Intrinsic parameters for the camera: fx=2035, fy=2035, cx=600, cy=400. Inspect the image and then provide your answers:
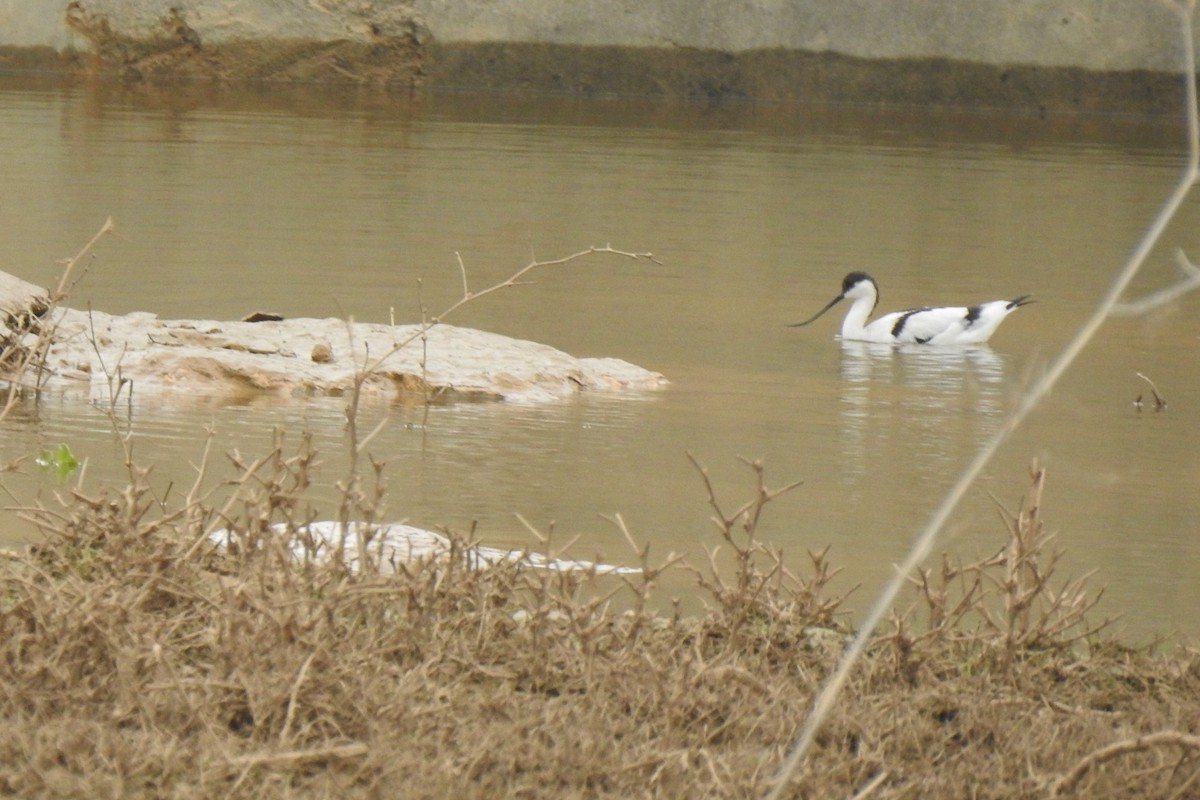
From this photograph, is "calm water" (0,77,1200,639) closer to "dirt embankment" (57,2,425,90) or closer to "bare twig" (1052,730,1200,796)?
"bare twig" (1052,730,1200,796)

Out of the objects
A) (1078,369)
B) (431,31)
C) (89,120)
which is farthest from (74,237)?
(431,31)

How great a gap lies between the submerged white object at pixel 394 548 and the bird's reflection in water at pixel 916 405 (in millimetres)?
1971

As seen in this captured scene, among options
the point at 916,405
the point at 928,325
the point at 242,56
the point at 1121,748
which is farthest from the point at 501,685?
the point at 242,56

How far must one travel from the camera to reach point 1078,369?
9.01 metres

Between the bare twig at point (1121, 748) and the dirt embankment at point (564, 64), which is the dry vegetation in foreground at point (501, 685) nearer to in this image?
the bare twig at point (1121, 748)

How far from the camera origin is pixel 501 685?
159 inches

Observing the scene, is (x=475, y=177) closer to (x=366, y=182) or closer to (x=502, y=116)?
(x=366, y=182)

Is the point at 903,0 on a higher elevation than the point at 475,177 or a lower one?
higher

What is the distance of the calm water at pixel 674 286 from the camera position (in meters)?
6.07

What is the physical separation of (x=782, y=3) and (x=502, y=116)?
16.1 ft

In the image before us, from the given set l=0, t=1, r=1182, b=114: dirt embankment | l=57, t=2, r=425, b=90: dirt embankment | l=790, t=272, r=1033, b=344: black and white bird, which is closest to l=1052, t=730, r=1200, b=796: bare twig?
l=790, t=272, r=1033, b=344: black and white bird

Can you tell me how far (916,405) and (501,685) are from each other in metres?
4.40

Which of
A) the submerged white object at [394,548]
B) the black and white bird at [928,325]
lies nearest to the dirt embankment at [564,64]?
the black and white bird at [928,325]

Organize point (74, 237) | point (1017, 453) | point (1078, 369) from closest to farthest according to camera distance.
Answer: point (1017, 453) < point (1078, 369) < point (74, 237)
